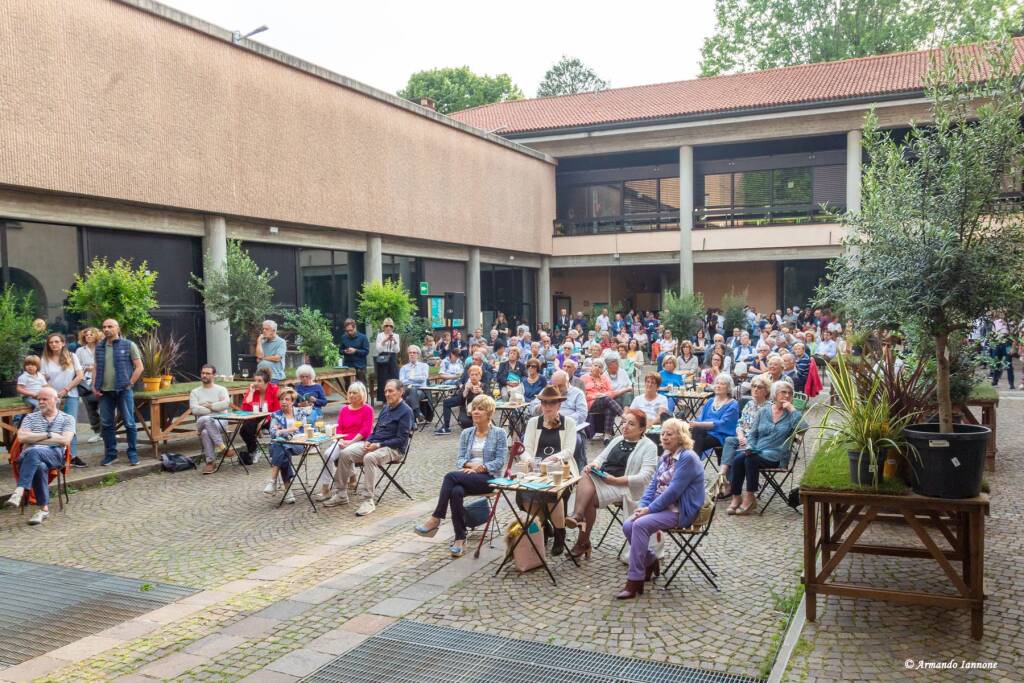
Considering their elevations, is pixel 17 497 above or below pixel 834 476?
below

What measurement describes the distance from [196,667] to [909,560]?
16.8ft

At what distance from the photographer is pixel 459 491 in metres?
6.82

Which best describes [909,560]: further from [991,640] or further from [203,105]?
[203,105]

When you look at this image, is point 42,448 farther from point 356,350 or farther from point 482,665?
point 356,350

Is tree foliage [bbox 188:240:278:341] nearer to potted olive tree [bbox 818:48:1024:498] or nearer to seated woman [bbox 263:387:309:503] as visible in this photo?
seated woman [bbox 263:387:309:503]

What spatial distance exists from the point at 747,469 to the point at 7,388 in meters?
9.32

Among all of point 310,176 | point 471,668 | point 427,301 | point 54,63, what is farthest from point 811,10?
point 471,668

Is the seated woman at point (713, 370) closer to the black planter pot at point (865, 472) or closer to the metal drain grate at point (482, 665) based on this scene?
the black planter pot at point (865, 472)

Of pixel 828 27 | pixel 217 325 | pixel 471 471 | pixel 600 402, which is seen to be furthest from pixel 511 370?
pixel 828 27

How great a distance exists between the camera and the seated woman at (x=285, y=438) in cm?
879

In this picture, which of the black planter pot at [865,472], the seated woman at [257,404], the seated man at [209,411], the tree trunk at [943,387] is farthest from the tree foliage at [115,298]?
the tree trunk at [943,387]

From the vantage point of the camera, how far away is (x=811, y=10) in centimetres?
3844

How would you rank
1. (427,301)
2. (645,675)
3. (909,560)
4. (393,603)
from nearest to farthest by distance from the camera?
(645,675) → (393,603) → (909,560) → (427,301)

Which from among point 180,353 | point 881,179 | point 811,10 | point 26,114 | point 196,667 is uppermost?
point 811,10
